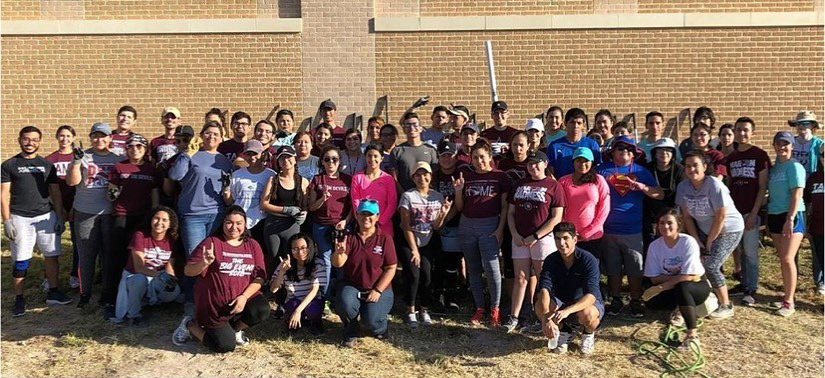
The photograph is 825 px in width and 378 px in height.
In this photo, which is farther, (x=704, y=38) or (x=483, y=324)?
(x=704, y=38)

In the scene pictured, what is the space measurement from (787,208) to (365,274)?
4.23m

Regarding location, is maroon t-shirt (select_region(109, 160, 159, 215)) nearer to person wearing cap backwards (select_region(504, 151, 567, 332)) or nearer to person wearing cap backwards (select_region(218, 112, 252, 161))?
person wearing cap backwards (select_region(218, 112, 252, 161))

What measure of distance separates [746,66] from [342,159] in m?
8.20

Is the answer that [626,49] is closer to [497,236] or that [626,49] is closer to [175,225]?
[497,236]

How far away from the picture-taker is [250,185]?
219 inches

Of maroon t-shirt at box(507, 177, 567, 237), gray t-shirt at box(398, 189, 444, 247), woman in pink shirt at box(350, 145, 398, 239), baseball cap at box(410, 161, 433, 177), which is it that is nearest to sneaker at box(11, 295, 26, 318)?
woman in pink shirt at box(350, 145, 398, 239)

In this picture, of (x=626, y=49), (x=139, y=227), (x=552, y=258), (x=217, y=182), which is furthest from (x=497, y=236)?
(x=626, y=49)

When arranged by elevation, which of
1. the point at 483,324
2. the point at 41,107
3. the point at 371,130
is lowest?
the point at 483,324

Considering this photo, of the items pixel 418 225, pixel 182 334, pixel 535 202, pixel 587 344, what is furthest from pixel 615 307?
pixel 182 334

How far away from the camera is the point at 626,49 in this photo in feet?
34.7

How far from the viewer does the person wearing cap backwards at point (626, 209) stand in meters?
5.59

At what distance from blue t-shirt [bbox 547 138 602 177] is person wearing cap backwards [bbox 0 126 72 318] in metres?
5.12

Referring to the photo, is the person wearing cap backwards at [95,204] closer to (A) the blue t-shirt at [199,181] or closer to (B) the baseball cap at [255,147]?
(A) the blue t-shirt at [199,181]

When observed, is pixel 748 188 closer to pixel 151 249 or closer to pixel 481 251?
pixel 481 251
